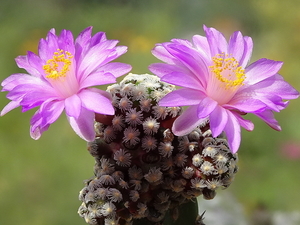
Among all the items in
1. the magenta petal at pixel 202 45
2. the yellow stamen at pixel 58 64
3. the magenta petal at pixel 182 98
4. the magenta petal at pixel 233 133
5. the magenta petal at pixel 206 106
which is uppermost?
the magenta petal at pixel 202 45

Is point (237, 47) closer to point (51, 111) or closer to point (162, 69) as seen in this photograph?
point (162, 69)

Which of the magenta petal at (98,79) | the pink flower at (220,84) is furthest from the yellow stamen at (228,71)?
the magenta petal at (98,79)

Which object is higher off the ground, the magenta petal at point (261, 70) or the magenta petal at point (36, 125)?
the magenta petal at point (261, 70)

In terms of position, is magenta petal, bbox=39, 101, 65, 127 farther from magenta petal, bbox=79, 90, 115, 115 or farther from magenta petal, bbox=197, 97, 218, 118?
magenta petal, bbox=197, 97, 218, 118

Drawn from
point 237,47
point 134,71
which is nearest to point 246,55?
point 237,47

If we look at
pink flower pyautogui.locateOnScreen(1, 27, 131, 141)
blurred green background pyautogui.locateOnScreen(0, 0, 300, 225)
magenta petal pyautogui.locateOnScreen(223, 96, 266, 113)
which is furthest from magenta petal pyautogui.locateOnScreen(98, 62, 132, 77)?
blurred green background pyautogui.locateOnScreen(0, 0, 300, 225)

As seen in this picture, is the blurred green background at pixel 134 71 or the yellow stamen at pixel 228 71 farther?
the blurred green background at pixel 134 71

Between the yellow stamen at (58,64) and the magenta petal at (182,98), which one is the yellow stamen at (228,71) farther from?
the yellow stamen at (58,64)
